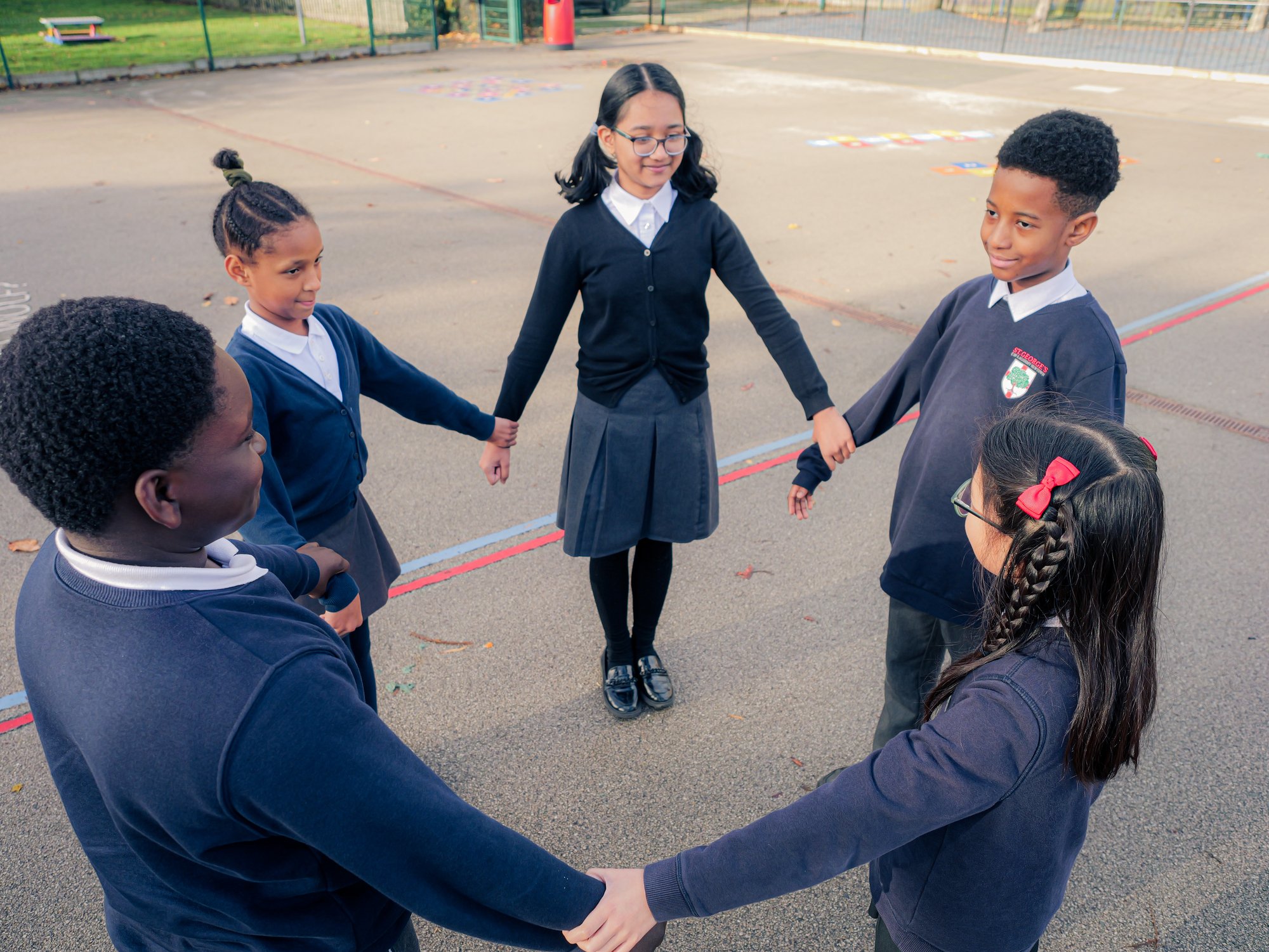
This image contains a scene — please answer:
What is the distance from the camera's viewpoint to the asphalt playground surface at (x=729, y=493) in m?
2.66

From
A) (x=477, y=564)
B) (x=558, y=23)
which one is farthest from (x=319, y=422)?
(x=558, y=23)

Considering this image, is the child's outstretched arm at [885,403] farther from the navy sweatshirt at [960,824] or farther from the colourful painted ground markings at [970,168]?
the colourful painted ground markings at [970,168]

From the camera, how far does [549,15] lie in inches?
775

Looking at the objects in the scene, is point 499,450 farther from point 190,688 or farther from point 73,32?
point 73,32

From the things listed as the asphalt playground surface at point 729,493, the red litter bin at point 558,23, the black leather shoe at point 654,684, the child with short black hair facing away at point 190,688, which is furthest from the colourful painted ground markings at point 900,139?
the child with short black hair facing away at point 190,688

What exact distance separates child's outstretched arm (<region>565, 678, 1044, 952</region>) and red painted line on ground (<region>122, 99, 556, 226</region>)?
25.2 feet

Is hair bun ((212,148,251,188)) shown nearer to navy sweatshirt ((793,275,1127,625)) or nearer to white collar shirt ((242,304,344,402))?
white collar shirt ((242,304,344,402))

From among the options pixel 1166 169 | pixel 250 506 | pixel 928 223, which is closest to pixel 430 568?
pixel 250 506

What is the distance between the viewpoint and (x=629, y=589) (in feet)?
10.5

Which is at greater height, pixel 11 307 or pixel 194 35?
pixel 194 35

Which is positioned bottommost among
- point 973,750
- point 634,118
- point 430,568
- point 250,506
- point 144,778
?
point 430,568

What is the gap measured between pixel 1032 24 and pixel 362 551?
2688 cm

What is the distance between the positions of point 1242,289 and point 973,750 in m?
7.20

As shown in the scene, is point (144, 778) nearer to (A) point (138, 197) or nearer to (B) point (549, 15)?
(A) point (138, 197)
